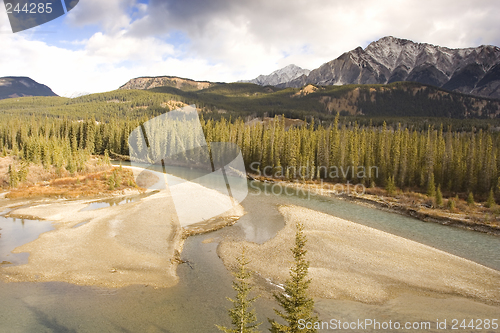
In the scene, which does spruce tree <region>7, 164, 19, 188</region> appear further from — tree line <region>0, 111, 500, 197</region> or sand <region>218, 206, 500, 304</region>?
sand <region>218, 206, 500, 304</region>

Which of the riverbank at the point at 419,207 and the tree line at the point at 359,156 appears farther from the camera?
the tree line at the point at 359,156

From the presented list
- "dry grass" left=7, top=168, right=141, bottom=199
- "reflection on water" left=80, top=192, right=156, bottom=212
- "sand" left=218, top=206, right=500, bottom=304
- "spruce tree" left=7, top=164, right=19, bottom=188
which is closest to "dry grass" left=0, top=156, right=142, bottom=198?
"dry grass" left=7, top=168, right=141, bottom=199

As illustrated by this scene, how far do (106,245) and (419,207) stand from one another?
146 feet

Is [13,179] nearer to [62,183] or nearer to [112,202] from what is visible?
[62,183]

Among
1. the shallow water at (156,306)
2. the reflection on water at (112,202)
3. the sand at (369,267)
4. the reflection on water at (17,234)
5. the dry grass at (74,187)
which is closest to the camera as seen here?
the shallow water at (156,306)

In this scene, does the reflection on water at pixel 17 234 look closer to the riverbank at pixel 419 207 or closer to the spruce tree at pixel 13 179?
the spruce tree at pixel 13 179

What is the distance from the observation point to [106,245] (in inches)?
1000

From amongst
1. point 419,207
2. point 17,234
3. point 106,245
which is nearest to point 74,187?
point 17,234

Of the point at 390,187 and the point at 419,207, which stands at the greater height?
the point at 390,187

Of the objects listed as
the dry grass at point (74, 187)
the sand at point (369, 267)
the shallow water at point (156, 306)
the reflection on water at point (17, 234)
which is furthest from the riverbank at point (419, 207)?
the reflection on water at point (17, 234)

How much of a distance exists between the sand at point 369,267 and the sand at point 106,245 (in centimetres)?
573

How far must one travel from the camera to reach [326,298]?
18.7 m

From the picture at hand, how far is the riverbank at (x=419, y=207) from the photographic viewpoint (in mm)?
38128

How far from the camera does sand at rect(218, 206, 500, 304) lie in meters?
20.1
